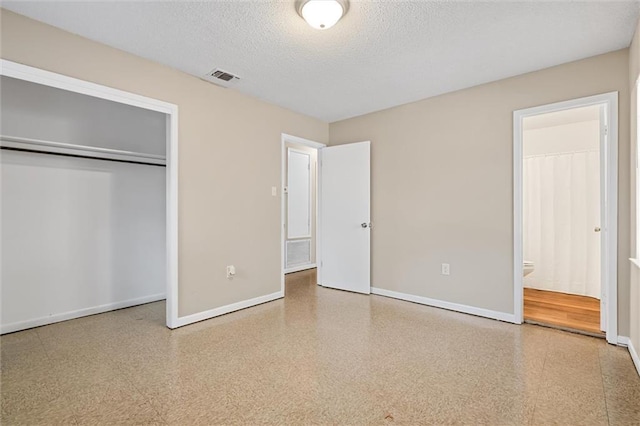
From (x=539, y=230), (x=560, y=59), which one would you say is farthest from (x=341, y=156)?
(x=539, y=230)

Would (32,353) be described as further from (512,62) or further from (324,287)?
(512,62)

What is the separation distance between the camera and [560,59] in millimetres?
2805

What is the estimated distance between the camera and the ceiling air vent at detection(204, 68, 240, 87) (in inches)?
122

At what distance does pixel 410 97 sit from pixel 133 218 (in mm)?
3558

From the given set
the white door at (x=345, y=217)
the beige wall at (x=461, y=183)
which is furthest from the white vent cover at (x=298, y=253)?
the beige wall at (x=461, y=183)

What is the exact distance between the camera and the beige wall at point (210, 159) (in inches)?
95.7

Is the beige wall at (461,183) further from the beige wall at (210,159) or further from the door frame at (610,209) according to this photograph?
the beige wall at (210,159)

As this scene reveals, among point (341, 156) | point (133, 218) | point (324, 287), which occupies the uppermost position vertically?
point (341, 156)

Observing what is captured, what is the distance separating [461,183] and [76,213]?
13.5 ft

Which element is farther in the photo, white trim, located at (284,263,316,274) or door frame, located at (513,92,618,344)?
white trim, located at (284,263,316,274)

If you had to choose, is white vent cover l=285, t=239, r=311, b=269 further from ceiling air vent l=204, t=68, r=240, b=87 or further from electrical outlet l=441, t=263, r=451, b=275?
Result: ceiling air vent l=204, t=68, r=240, b=87

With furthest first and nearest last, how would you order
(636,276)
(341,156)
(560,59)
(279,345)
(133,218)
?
1. (341,156)
2. (133,218)
3. (560,59)
4. (279,345)
5. (636,276)

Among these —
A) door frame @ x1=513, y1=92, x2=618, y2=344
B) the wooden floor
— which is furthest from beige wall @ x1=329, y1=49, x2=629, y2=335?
the wooden floor

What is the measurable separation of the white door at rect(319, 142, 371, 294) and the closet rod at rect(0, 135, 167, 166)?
2235 millimetres
